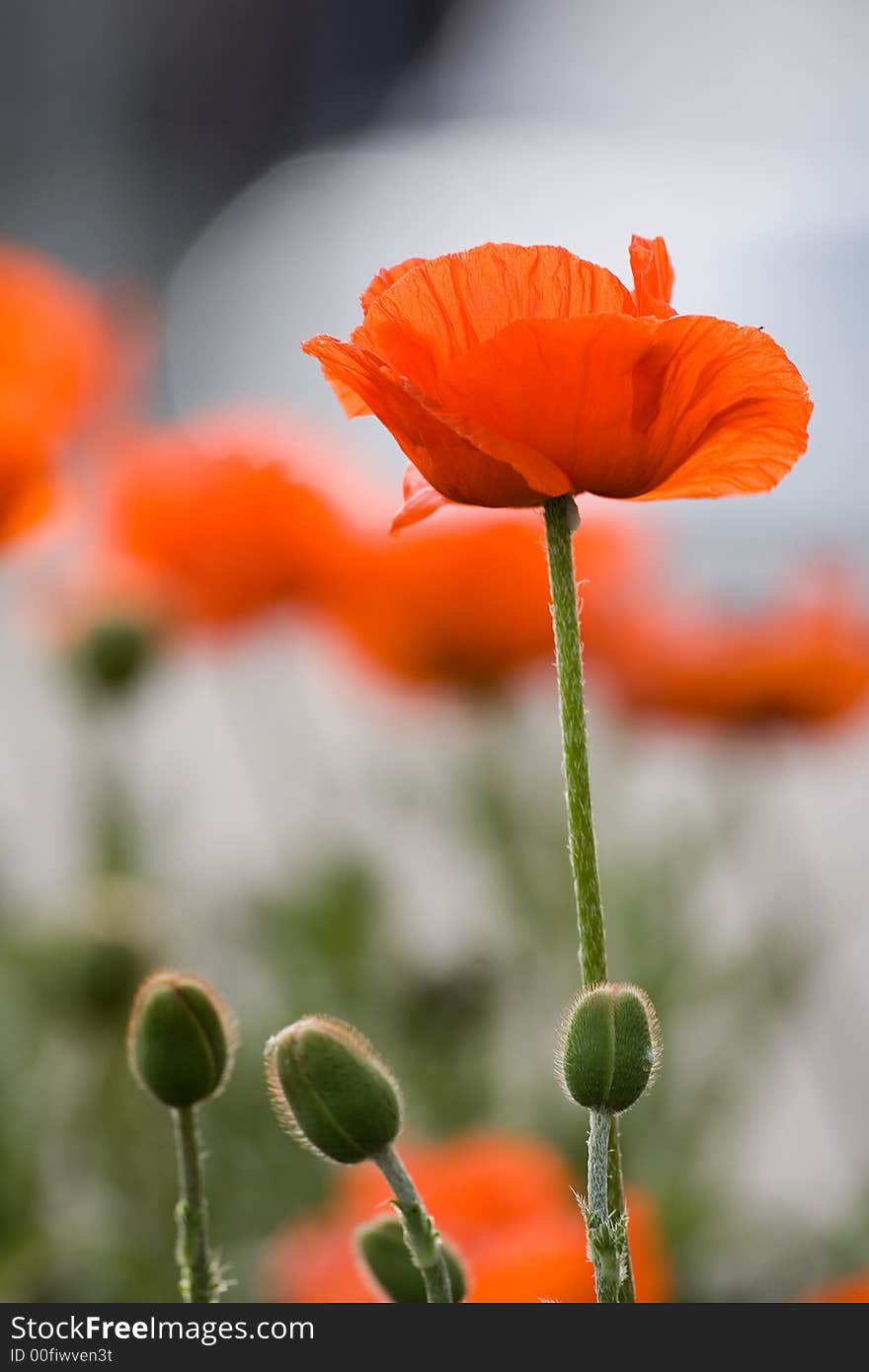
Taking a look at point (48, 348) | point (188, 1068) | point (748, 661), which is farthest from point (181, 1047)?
point (748, 661)

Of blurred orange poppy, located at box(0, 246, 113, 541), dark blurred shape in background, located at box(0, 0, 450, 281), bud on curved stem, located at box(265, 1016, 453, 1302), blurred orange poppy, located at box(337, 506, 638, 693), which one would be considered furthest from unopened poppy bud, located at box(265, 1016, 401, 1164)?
dark blurred shape in background, located at box(0, 0, 450, 281)

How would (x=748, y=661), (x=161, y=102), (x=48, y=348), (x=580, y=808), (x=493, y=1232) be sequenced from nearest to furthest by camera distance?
1. (x=580, y=808)
2. (x=493, y=1232)
3. (x=48, y=348)
4. (x=748, y=661)
5. (x=161, y=102)

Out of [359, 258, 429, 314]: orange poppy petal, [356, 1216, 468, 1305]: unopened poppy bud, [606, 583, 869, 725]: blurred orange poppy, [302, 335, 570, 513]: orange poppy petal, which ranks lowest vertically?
[356, 1216, 468, 1305]: unopened poppy bud

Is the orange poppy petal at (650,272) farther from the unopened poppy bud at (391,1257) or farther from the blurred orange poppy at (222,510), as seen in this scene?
the blurred orange poppy at (222,510)

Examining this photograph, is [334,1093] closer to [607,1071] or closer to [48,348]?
[607,1071]

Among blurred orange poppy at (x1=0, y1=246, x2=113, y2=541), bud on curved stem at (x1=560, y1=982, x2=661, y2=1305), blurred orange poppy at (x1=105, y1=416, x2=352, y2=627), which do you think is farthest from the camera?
blurred orange poppy at (x1=105, y1=416, x2=352, y2=627)

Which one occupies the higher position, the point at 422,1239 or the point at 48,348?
the point at 48,348

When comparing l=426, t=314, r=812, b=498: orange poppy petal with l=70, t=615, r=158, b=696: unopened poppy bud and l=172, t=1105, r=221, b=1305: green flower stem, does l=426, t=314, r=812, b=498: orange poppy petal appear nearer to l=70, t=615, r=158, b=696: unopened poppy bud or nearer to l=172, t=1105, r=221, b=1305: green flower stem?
l=172, t=1105, r=221, b=1305: green flower stem
